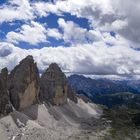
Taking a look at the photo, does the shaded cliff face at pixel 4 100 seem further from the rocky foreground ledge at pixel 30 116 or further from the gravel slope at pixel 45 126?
the gravel slope at pixel 45 126

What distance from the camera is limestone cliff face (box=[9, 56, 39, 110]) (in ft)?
560

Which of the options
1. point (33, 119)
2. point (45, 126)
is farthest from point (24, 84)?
point (45, 126)

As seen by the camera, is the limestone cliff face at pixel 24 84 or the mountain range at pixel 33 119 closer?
the mountain range at pixel 33 119

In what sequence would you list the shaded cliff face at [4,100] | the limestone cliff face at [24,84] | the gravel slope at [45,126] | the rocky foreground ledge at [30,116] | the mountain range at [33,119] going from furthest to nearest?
1. the limestone cliff face at [24,84]
2. the shaded cliff face at [4,100]
3. the mountain range at [33,119]
4. the rocky foreground ledge at [30,116]
5. the gravel slope at [45,126]

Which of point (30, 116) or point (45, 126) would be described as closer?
point (45, 126)

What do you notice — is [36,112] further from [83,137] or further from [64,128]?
[83,137]

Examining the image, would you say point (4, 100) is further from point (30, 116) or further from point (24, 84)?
point (24, 84)

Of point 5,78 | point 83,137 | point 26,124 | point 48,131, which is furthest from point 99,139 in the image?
point 5,78

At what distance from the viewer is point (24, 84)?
174875 mm

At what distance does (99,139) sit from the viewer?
144500 mm

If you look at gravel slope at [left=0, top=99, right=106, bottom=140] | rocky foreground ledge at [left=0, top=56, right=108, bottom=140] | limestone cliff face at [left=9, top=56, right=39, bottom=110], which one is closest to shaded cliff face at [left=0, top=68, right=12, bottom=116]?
rocky foreground ledge at [left=0, top=56, right=108, bottom=140]

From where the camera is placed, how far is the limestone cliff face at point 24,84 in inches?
6718

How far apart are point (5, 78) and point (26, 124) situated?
86.7ft

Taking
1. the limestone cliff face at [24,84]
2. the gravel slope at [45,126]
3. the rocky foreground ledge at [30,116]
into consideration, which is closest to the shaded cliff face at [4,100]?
the rocky foreground ledge at [30,116]
